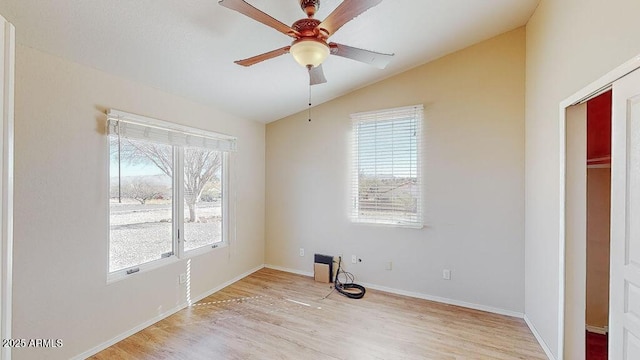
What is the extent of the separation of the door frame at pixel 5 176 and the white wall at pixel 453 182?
3217mm

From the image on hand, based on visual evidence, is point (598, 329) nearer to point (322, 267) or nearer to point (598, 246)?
point (598, 246)

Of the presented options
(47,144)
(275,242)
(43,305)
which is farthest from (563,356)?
(47,144)

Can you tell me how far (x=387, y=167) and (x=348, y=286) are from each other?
1.70 m

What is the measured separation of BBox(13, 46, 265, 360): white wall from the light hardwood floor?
0.34 meters

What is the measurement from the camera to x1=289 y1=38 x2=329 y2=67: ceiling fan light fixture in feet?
5.41

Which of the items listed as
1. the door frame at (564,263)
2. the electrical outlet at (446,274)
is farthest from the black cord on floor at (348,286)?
the door frame at (564,263)

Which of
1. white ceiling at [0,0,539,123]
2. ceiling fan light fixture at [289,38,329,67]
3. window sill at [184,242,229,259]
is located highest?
white ceiling at [0,0,539,123]

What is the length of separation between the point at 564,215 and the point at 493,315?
5.02ft

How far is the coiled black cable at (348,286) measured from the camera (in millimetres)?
3402

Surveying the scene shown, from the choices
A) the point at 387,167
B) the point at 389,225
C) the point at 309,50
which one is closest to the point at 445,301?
the point at 389,225

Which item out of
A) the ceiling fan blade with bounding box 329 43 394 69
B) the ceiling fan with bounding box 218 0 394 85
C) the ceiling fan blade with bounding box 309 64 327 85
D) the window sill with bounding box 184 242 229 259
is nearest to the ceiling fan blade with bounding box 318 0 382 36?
the ceiling fan with bounding box 218 0 394 85

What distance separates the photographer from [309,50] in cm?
167

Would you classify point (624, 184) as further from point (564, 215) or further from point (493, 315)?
point (493, 315)

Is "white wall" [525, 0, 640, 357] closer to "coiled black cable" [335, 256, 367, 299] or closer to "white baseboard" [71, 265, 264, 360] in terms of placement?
"coiled black cable" [335, 256, 367, 299]
